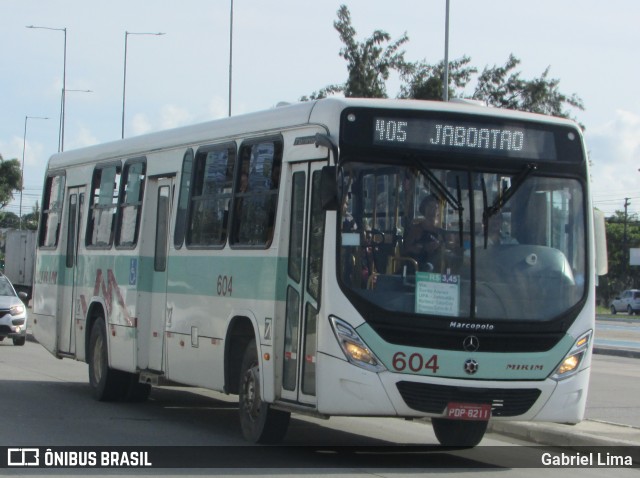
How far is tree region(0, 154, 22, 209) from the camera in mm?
83438

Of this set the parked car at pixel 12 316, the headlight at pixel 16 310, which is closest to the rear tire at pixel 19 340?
the parked car at pixel 12 316

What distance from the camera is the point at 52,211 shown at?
18.3 meters

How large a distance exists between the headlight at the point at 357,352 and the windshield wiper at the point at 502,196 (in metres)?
1.36

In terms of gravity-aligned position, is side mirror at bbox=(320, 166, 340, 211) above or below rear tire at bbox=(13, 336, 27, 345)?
above

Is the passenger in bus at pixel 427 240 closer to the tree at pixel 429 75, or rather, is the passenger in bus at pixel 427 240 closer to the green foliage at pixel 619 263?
the tree at pixel 429 75

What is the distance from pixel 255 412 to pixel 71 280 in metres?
6.40

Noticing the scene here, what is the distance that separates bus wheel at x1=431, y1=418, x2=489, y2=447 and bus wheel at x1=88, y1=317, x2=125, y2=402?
517 cm

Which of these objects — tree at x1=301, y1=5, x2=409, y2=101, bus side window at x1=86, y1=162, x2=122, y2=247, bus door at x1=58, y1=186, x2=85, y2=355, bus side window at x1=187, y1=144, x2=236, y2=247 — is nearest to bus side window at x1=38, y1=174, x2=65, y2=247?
bus door at x1=58, y1=186, x2=85, y2=355

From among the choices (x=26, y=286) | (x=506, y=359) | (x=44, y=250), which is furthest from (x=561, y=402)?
(x=26, y=286)

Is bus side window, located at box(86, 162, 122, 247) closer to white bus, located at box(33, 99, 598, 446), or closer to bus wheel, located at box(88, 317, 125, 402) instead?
bus wheel, located at box(88, 317, 125, 402)

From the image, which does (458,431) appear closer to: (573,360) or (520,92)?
(573,360)

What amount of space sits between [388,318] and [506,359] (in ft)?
3.61

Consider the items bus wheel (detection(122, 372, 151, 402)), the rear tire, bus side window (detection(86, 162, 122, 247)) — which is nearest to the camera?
bus wheel (detection(122, 372, 151, 402))

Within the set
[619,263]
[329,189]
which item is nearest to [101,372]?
[329,189]
